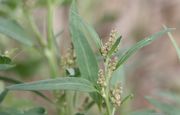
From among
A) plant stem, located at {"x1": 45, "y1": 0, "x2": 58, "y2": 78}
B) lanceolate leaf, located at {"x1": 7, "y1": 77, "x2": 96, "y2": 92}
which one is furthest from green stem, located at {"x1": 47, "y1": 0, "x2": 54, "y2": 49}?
lanceolate leaf, located at {"x1": 7, "y1": 77, "x2": 96, "y2": 92}

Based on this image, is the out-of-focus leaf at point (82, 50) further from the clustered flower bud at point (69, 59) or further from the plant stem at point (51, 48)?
the plant stem at point (51, 48)

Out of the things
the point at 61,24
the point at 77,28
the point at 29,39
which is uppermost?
the point at 61,24

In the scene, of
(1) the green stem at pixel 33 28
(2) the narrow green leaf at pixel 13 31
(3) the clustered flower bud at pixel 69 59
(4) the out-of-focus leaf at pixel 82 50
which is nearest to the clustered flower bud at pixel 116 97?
(4) the out-of-focus leaf at pixel 82 50

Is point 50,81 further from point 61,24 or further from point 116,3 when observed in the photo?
point 116,3

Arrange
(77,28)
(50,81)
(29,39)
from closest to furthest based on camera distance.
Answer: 1. (50,81)
2. (77,28)
3. (29,39)

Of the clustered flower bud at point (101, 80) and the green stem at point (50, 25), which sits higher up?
the green stem at point (50, 25)

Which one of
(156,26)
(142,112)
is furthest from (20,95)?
(142,112)
